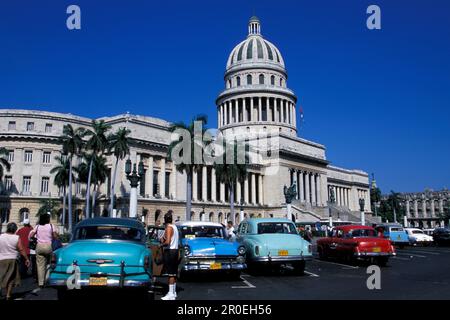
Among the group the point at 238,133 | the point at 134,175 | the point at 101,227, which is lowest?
the point at 101,227

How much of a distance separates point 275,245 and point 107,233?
6.68 metres

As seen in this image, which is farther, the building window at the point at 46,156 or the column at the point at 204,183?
the column at the point at 204,183

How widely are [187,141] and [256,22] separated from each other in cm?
6705

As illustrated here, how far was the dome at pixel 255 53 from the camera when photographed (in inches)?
3718

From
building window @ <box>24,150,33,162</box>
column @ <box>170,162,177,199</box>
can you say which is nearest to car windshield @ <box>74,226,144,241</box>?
column @ <box>170,162,177,199</box>

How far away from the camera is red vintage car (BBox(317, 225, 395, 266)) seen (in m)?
17.5

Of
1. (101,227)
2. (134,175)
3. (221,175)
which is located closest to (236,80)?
(221,175)

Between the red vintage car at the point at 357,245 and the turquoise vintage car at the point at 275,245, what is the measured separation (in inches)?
134

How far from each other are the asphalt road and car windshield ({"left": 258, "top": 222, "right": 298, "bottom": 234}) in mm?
1597

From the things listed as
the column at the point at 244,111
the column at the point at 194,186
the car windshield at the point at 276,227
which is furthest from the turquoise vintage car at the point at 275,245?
the column at the point at 244,111

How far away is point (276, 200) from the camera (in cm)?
7525

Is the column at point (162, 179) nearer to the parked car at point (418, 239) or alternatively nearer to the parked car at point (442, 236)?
the parked car at point (418, 239)

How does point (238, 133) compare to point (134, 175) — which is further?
point (238, 133)
